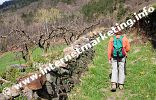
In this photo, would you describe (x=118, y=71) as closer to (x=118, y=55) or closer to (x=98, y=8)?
(x=118, y=55)

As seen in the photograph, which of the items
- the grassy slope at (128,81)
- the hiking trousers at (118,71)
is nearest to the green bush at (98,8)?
the grassy slope at (128,81)

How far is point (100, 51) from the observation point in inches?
872

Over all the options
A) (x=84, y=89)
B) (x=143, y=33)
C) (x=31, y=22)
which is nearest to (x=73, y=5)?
(x=31, y=22)

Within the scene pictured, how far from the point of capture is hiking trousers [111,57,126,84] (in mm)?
12736

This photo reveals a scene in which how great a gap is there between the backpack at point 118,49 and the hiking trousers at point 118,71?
0.80ft

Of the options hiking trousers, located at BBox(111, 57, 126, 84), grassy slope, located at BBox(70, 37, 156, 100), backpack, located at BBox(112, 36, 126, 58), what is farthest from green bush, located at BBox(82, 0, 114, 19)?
backpack, located at BBox(112, 36, 126, 58)

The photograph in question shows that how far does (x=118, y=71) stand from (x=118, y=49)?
104 centimetres

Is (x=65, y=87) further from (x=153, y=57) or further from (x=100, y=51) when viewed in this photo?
(x=100, y=51)

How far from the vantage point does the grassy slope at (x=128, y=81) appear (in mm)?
12422

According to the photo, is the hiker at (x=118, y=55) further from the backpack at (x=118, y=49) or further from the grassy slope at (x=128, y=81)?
the grassy slope at (x=128, y=81)

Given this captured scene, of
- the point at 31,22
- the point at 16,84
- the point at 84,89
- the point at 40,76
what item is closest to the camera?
the point at 16,84

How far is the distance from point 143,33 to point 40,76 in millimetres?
15142

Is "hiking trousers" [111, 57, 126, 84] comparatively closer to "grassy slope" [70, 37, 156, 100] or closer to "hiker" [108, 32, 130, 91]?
"hiker" [108, 32, 130, 91]

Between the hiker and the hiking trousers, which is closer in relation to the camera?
the hiker
